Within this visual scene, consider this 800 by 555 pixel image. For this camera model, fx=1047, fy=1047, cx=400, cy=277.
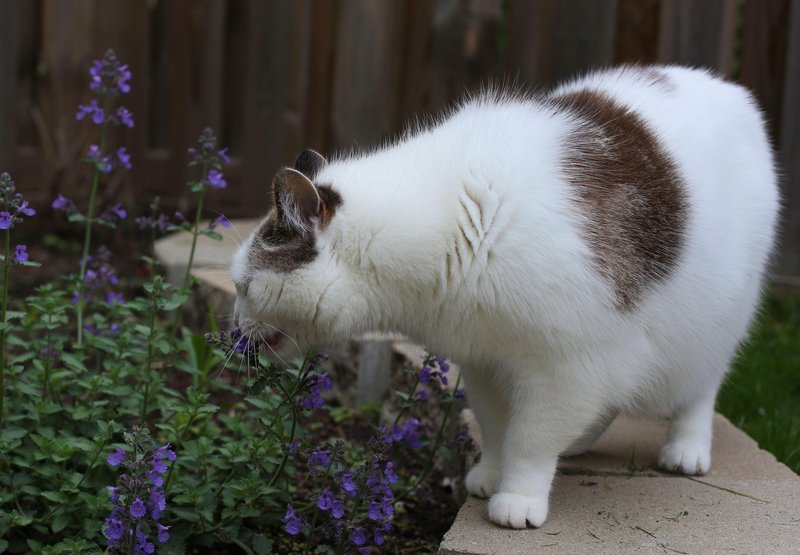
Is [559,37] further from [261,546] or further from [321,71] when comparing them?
[261,546]

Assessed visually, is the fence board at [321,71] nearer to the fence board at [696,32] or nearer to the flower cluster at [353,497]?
the fence board at [696,32]

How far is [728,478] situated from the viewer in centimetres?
300

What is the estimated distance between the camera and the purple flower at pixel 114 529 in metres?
2.25

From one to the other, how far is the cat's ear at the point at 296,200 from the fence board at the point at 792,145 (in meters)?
3.38

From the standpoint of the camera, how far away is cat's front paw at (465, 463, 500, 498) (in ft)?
9.53

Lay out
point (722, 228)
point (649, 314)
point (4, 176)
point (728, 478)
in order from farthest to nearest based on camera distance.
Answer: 1. point (728, 478)
2. point (722, 228)
3. point (649, 314)
4. point (4, 176)

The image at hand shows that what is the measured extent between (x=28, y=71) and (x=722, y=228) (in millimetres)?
4169

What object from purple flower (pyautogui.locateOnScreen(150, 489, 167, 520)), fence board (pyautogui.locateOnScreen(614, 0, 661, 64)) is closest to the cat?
purple flower (pyautogui.locateOnScreen(150, 489, 167, 520))

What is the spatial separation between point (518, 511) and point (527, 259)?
63 centimetres

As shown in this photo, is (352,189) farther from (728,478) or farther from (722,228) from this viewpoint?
(728,478)

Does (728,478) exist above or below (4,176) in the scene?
below

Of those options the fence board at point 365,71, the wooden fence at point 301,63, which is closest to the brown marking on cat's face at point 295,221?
the wooden fence at point 301,63

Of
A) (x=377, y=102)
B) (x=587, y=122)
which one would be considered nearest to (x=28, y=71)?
(x=377, y=102)

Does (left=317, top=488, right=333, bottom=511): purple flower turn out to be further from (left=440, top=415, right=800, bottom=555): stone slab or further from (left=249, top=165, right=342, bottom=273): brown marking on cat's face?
(left=249, top=165, right=342, bottom=273): brown marking on cat's face
